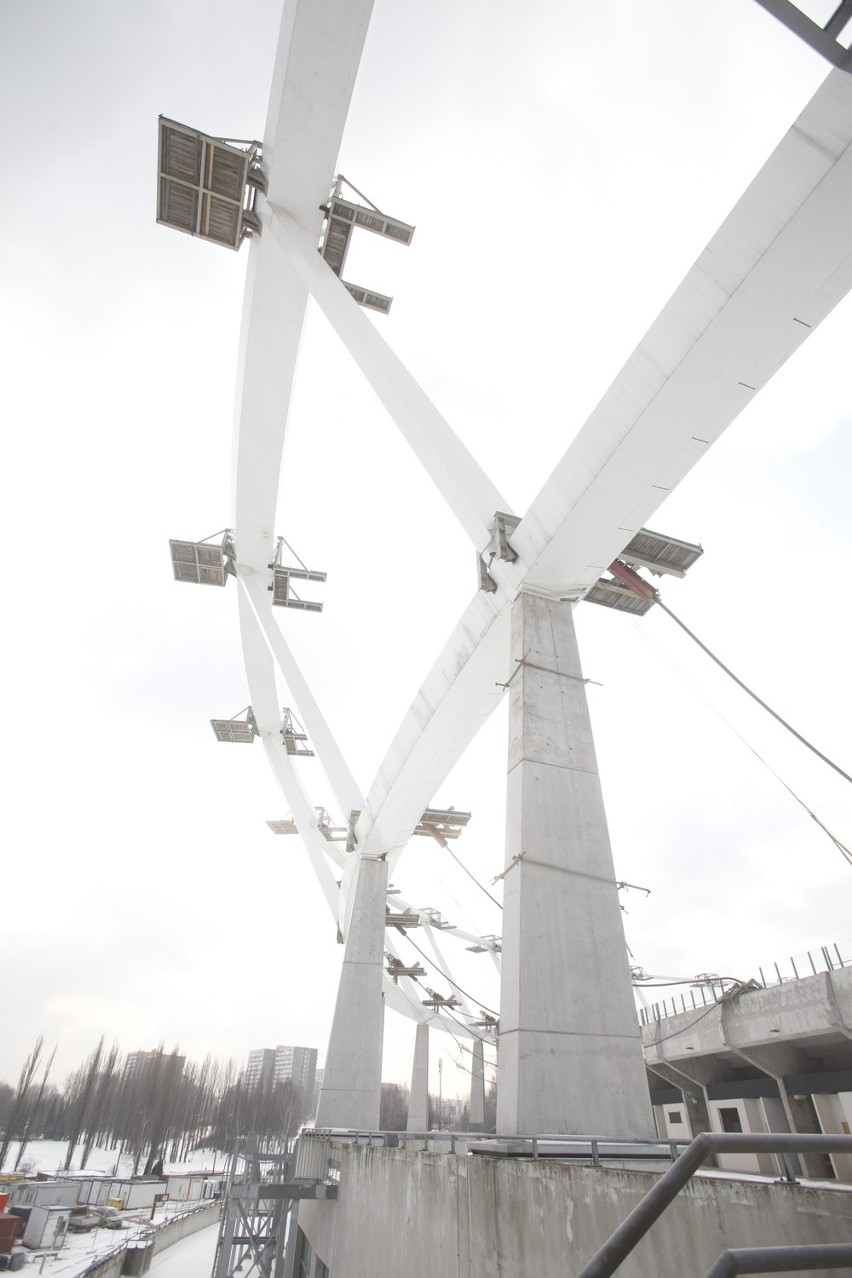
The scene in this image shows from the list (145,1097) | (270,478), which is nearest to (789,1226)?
(270,478)

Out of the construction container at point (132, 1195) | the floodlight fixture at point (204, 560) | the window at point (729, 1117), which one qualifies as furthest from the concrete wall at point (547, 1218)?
the construction container at point (132, 1195)

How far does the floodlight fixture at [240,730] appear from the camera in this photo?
22.0 meters

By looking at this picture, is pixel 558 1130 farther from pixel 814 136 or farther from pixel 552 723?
pixel 814 136

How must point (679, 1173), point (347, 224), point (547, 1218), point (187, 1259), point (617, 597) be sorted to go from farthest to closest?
point (187, 1259) < point (347, 224) < point (617, 597) < point (547, 1218) < point (679, 1173)

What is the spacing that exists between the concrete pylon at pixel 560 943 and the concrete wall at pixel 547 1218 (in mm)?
867

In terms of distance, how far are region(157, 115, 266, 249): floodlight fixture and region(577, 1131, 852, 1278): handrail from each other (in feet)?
42.1

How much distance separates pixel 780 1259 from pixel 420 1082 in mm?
48100

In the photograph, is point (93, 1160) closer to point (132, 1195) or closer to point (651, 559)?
point (132, 1195)

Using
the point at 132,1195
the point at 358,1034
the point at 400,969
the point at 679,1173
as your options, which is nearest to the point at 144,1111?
the point at 132,1195

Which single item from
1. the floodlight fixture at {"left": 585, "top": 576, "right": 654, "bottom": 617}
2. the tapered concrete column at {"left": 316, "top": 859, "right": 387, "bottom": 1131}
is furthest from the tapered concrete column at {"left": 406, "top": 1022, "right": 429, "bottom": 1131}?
the floodlight fixture at {"left": 585, "top": 576, "right": 654, "bottom": 617}

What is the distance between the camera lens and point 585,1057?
18.5ft

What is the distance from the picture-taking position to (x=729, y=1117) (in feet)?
63.6

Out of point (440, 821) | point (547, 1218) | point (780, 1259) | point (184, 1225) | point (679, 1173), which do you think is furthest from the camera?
point (184, 1225)

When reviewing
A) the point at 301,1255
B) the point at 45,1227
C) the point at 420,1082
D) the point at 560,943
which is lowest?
the point at 45,1227
